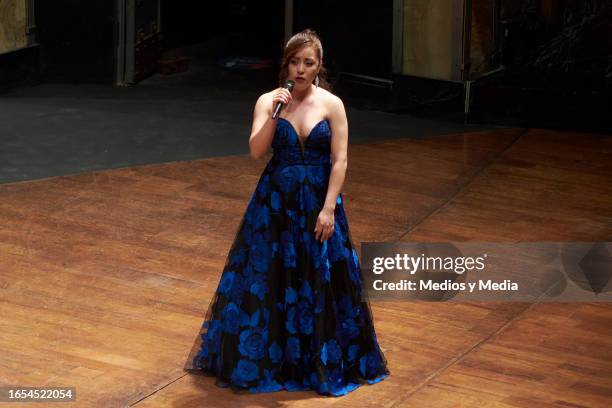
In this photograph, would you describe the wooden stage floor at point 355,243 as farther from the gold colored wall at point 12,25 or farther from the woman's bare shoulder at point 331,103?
the gold colored wall at point 12,25

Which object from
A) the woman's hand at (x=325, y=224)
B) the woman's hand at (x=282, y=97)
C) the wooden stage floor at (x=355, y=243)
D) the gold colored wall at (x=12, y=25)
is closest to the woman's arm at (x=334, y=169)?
the woman's hand at (x=325, y=224)

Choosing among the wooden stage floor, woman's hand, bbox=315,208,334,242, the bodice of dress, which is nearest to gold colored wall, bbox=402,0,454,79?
the wooden stage floor

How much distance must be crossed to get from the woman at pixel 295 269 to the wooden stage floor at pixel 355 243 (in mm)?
128

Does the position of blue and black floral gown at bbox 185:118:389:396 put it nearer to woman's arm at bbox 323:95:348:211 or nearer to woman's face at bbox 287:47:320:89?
woman's arm at bbox 323:95:348:211

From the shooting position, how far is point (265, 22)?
12.3m

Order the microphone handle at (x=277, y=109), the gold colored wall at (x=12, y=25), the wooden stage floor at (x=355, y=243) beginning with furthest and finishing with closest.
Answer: the gold colored wall at (x=12, y=25) → the wooden stage floor at (x=355, y=243) → the microphone handle at (x=277, y=109)

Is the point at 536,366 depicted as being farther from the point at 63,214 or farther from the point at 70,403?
the point at 63,214

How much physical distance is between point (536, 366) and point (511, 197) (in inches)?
97.7

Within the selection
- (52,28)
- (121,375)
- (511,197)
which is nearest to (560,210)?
(511,197)

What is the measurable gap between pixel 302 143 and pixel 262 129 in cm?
18

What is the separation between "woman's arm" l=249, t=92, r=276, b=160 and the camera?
4336mm

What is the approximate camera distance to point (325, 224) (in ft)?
14.4

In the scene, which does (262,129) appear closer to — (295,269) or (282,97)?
(282,97)

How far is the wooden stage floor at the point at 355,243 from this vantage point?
15.1 ft
